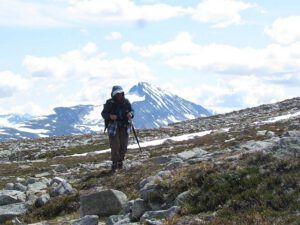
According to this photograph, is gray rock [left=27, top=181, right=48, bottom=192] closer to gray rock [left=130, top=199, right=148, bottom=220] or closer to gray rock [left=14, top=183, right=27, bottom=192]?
gray rock [left=14, top=183, right=27, bottom=192]

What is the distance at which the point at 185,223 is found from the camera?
35.0 ft

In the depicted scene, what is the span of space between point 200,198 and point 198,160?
4.97 metres

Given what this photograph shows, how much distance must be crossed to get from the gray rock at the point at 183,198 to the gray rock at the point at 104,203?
2233 millimetres

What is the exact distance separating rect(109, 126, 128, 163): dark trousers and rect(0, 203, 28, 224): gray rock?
4977 mm

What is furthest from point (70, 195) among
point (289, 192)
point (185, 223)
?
point (289, 192)

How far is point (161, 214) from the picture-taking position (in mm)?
11703

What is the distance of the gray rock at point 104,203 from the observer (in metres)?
14.0

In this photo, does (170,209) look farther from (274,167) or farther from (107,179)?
(107,179)

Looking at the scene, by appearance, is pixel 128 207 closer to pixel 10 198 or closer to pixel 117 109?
pixel 10 198

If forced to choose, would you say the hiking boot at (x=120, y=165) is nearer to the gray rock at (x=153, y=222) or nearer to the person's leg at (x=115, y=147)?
the person's leg at (x=115, y=147)

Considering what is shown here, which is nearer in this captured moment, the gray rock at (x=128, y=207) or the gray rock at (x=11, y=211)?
the gray rock at (x=128, y=207)

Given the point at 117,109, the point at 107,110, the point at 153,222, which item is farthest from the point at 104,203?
the point at 117,109

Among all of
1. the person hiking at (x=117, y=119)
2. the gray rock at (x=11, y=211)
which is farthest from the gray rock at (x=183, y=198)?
the person hiking at (x=117, y=119)

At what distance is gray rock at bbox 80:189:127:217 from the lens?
45.9 ft
